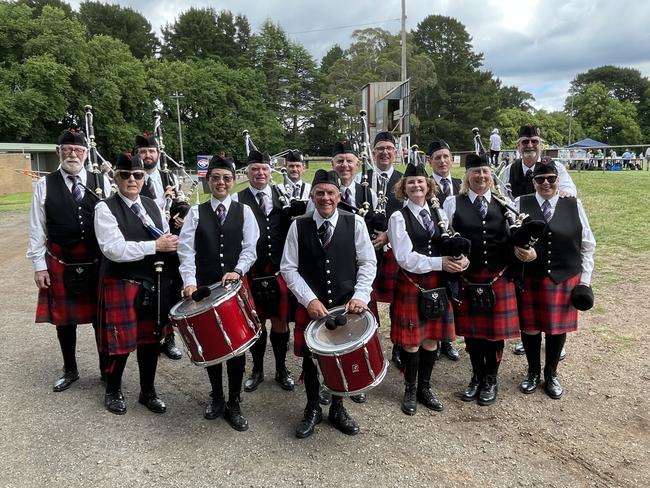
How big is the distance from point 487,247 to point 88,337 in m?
3.97

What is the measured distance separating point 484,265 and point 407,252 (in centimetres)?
58

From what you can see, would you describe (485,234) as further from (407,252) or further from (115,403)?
(115,403)

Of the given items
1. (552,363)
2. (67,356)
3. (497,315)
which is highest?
(497,315)

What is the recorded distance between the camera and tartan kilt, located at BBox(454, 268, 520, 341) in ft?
11.4

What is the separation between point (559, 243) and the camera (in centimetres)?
352

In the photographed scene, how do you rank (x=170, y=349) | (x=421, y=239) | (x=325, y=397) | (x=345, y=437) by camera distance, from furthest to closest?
(x=170, y=349) < (x=325, y=397) < (x=421, y=239) < (x=345, y=437)

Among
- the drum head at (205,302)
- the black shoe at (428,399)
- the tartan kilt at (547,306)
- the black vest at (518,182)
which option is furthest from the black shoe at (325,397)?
the black vest at (518,182)

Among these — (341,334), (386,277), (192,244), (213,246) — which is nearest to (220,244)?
(213,246)

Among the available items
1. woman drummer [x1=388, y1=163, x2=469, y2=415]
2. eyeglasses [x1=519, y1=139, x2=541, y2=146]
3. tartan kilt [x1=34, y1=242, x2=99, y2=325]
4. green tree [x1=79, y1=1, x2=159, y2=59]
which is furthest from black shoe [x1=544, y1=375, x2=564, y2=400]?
green tree [x1=79, y1=1, x2=159, y2=59]

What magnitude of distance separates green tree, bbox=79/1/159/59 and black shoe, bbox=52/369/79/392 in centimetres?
5202

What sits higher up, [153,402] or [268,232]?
[268,232]

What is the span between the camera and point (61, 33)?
32719mm

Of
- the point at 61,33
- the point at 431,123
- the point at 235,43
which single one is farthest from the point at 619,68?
the point at 61,33

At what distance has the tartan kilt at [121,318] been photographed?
3.31 m
